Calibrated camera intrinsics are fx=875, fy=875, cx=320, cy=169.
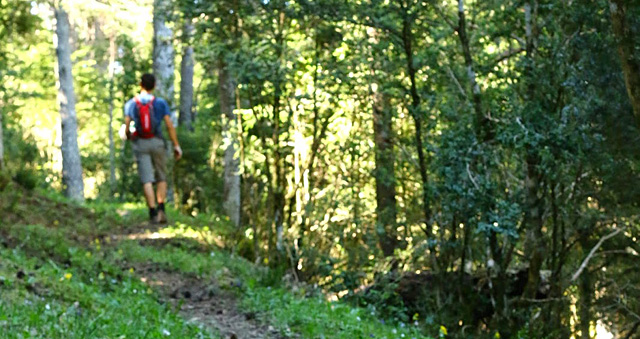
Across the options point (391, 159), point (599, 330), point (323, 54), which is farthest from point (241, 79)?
point (599, 330)

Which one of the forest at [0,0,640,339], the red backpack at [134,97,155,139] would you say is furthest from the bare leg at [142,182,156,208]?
the red backpack at [134,97,155,139]

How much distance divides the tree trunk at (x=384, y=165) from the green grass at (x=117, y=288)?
67.0 inches

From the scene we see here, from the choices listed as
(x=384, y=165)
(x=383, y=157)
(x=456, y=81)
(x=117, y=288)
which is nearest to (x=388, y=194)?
(x=384, y=165)

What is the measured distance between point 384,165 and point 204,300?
10.6ft

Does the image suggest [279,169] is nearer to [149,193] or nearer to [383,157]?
[383,157]

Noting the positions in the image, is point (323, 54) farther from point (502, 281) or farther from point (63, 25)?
point (63, 25)

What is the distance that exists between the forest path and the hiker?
68.8 inches

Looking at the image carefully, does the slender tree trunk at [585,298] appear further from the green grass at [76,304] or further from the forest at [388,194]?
the green grass at [76,304]

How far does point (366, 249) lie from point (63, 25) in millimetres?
11167

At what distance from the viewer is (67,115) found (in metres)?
19.1

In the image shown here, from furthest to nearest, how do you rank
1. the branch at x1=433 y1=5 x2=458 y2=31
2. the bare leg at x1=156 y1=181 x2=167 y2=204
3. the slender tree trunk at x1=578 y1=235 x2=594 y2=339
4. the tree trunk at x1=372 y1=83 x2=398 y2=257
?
the bare leg at x1=156 y1=181 x2=167 y2=204, the slender tree trunk at x1=578 y1=235 x2=594 y2=339, the tree trunk at x1=372 y1=83 x2=398 y2=257, the branch at x1=433 y1=5 x2=458 y2=31

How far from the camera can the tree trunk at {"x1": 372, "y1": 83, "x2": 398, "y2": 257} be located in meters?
9.95

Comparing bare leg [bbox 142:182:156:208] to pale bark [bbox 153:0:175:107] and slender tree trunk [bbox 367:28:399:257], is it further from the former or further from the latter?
pale bark [bbox 153:0:175:107]

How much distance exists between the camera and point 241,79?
941 cm
